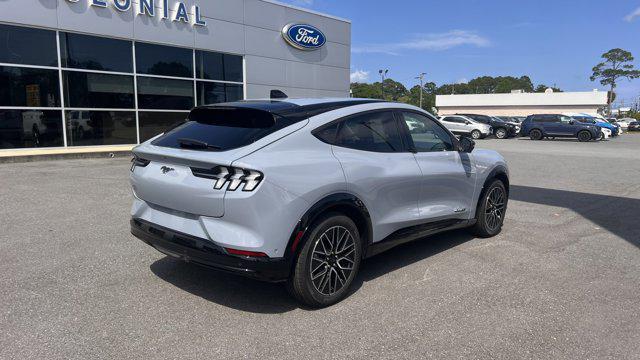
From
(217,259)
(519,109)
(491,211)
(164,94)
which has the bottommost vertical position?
(491,211)

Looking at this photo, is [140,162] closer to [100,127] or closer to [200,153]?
[200,153]

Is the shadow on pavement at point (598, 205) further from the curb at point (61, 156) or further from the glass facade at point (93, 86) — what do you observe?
the glass facade at point (93, 86)

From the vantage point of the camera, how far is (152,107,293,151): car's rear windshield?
3465mm

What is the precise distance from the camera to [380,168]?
13.2 ft

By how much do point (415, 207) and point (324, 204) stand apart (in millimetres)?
1310

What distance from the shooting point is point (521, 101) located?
76.4 m

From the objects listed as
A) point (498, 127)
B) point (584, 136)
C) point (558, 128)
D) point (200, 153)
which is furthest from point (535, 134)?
point (200, 153)

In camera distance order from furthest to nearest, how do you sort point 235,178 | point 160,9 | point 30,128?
point 160,9, point 30,128, point 235,178

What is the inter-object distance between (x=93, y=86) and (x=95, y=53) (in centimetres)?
104

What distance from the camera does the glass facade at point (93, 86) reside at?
13.1m

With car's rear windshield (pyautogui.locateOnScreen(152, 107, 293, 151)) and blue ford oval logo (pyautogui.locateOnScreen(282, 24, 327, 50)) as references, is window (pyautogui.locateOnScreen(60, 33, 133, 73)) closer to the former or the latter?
blue ford oval logo (pyautogui.locateOnScreen(282, 24, 327, 50))

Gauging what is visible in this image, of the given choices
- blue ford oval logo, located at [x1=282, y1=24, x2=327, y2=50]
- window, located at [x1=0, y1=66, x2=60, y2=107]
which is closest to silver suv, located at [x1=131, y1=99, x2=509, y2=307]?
window, located at [x1=0, y1=66, x2=60, y2=107]

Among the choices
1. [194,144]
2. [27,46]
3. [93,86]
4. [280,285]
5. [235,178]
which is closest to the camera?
A: [235,178]

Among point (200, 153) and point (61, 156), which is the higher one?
point (200, 153)
